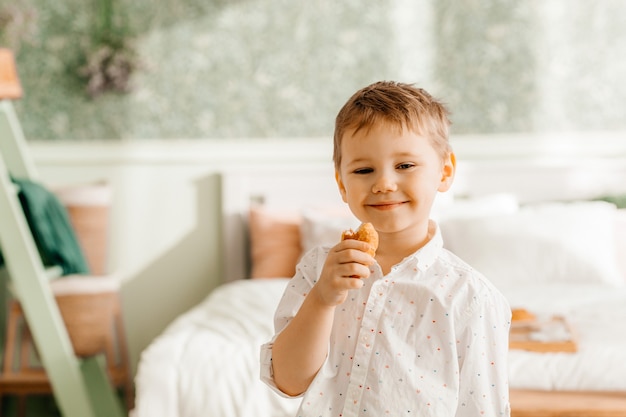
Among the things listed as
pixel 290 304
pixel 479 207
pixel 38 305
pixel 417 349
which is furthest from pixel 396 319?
pixel 479 207

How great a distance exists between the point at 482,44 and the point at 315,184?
97cm

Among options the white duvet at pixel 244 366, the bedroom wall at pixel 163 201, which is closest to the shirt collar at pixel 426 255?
the white duvet at pixel 244 366

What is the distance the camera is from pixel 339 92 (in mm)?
3727

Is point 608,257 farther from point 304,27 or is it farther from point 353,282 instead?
point 353,282

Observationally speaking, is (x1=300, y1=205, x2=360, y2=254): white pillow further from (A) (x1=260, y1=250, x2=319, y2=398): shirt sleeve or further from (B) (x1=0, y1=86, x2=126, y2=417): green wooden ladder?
(A) (x1=260, y1=250, x2=319, y2=398): shirt sleeve

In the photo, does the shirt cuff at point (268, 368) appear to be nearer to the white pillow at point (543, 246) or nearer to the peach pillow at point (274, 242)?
the white pillow at point (543, 246)

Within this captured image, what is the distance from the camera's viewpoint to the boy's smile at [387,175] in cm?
110

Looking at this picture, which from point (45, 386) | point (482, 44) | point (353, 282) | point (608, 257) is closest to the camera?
point (353, 282)

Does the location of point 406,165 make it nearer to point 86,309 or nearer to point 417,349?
point 417,349

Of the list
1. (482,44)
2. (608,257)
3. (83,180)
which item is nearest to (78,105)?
(83,180)

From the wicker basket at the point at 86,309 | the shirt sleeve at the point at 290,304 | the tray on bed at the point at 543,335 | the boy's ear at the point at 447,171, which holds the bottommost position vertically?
the wicker basket at the point at 86,309

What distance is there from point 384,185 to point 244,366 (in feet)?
4.18

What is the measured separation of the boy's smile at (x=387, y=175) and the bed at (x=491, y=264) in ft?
3.35

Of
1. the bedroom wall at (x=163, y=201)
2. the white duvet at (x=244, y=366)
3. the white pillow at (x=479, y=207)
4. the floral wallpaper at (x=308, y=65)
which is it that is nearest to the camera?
the white duvet at (x=244, y=366)
